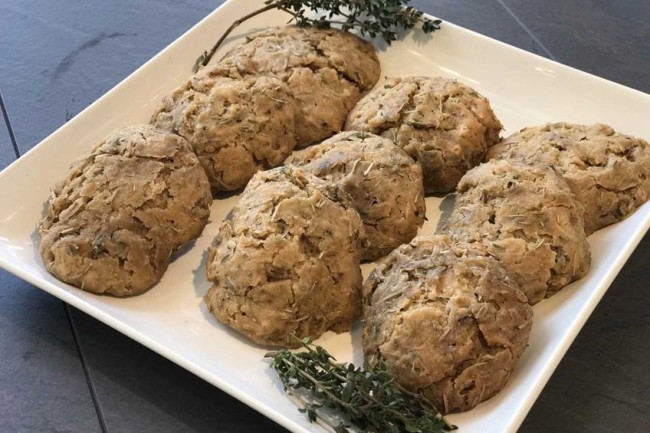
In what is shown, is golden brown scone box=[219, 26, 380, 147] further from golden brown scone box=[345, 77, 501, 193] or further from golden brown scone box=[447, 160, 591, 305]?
golden brown scone box=[447, 160, 591, 305]

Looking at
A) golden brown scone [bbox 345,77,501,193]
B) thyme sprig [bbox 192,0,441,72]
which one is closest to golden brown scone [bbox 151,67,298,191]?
golden brown scone [bbox 345,77,501,193]

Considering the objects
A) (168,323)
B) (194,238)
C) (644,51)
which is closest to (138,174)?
(194,238)

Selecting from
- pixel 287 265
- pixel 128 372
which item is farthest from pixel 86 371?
pixel 287 265

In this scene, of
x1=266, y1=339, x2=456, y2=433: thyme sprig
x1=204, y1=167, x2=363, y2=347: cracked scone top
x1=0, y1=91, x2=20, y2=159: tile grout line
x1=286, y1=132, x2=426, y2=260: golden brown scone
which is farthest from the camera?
x1=0, y1=91, x2=20, y2=159: tile grout line

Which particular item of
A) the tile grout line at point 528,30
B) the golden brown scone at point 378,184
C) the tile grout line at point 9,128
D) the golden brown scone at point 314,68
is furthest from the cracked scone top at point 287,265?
the tile grout line at point 528,30

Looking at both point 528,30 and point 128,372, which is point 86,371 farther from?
point 528,30

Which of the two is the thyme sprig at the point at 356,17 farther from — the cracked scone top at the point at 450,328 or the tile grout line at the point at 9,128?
the cracked scone top at the point at 450,328
